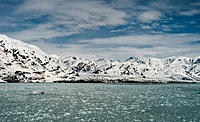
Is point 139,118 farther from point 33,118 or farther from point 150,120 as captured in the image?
point 33,118

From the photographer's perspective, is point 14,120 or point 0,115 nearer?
point 14,120

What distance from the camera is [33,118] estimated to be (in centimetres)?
4441

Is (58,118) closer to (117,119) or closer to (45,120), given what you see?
(45,120)

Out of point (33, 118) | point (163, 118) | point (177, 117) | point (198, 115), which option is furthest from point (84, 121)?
point (198, 115)

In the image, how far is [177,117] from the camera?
47.6 meters

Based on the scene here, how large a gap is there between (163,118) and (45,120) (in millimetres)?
24006

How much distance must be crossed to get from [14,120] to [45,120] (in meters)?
5.73

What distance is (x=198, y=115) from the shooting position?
49.6 m

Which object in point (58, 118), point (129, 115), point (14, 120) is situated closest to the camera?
point (14, 120)

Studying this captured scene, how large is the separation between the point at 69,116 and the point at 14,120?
11.0 metres

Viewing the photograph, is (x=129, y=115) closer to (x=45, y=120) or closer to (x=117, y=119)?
(x=117, y=119)

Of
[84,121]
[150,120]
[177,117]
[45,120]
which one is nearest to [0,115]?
[45,120]

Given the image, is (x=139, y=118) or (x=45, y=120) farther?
(x=139, y=118)

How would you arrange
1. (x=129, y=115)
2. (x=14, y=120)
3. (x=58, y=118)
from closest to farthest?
1. (x=14, y=120)
2. (x=58, y=118)
3. (x=129, y=115)
